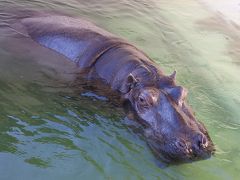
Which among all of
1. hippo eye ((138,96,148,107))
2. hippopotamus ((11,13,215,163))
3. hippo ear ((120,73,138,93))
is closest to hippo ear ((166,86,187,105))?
hippopotamus ((11,13,215,163))

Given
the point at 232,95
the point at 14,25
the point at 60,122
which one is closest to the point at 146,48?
the point at 232,95

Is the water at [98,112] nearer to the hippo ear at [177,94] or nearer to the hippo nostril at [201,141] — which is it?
the hippo nostril at [201,141]

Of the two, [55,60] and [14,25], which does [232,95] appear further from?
[14,25]

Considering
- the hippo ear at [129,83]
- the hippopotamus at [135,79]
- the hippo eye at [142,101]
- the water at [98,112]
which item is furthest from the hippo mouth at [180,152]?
the hippo ear at [129,83]

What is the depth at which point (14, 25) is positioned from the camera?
799 centimetres

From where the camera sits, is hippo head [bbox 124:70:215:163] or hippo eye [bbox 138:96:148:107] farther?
hippo eye [bbox 138:96:148:107]

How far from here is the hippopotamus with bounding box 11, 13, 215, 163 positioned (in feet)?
18.2

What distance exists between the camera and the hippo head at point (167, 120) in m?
5.43

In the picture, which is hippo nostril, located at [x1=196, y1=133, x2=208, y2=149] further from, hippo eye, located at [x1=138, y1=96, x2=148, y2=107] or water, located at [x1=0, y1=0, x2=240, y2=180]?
hippo eye, located at [x1=138, y1=96, x2=148, y2=107]

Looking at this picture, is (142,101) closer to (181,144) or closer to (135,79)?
(135,79)

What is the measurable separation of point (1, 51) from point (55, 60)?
33.5 inches

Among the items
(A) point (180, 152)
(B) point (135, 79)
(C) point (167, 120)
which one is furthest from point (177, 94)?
(A) point (180, 152)

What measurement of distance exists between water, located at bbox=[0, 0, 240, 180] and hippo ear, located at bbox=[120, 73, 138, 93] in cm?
30

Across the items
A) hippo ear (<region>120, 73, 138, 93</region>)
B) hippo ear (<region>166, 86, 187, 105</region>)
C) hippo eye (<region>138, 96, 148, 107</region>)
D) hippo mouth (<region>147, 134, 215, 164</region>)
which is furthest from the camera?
hippo ear (<region>120, 73, 138, 93</region>)
